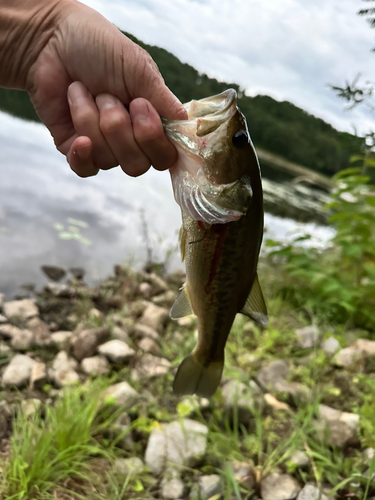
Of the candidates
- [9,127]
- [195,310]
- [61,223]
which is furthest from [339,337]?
[9,127]

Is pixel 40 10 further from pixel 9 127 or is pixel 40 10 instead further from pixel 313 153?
pixel 313 153

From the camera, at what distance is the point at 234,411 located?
2.99 metres

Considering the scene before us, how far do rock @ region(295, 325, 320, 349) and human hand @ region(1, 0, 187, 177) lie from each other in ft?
9.83

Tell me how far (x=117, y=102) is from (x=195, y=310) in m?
1.12

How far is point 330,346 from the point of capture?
3988 millimetres

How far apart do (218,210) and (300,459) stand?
83.3 inches

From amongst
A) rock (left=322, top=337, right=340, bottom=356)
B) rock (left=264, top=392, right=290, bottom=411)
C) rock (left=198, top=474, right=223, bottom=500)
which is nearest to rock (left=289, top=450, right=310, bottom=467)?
rock (left=264, top=392, right=290, bottom=411)

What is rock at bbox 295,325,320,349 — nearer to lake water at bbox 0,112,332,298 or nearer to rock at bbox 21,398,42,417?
lake water at bbox 0,112,332,298

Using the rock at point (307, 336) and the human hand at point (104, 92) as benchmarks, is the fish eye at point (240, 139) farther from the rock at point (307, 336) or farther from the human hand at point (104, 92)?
the rock at point (307, 336)

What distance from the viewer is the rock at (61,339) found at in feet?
12.0

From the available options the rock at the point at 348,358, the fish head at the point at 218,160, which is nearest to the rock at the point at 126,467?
the fish head at the point at 218,160

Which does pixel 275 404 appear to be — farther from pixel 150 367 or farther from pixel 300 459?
pixel 150 367

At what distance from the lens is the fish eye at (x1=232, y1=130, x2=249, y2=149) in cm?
160

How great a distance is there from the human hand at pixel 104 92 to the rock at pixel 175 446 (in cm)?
196
